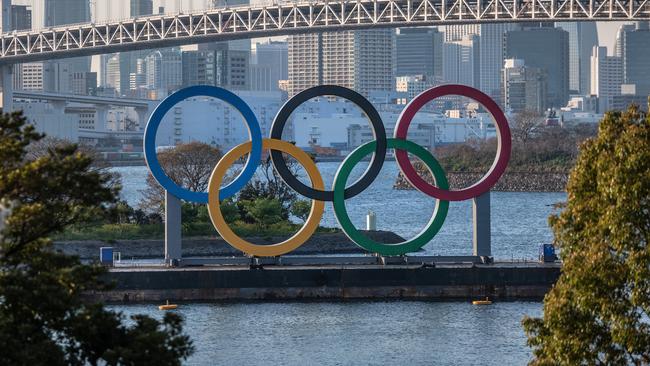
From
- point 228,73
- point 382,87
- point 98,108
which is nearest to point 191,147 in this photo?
point 98,108

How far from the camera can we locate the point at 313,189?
24141mm

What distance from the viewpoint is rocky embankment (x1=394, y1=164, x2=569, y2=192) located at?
60969 millimetres

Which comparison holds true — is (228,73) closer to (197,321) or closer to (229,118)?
(229,118)

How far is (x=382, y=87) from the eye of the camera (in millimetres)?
167250

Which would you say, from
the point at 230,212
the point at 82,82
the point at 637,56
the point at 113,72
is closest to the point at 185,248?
the point at 230,212

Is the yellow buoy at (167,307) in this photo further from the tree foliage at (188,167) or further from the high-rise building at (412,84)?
the high-rise building at (412,84)

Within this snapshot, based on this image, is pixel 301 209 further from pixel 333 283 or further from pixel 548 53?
pixel 548 53

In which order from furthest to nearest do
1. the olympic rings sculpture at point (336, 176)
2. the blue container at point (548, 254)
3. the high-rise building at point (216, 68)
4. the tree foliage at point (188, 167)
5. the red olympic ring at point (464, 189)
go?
the high-rise building at point (216, 68), the tree foliage at point (188, 167), the blue container at point (548, 254), the red olympic ring at point (464, 189), the olympic rings sculpture at point (336, 176)

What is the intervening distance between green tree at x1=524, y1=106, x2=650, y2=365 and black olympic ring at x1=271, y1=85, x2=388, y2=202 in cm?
1055

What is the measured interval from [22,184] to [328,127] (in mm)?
100233

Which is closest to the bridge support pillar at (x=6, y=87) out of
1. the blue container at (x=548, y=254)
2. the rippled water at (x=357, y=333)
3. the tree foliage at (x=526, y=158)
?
the tree foliage at (x=526, y=158)

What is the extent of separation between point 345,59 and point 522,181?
355ft

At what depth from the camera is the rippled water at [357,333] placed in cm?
1931

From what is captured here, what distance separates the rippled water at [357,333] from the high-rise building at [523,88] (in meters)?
127
